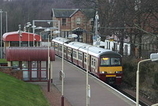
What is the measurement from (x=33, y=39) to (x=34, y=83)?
16.9 meters

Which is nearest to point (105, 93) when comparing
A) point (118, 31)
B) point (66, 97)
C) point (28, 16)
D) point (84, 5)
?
point (66, 97)

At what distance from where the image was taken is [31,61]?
87.5 feet

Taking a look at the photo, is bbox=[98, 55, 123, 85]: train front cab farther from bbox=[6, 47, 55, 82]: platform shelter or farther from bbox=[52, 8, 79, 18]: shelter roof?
bbox=[52, 8, 79, 18]: shelter roof

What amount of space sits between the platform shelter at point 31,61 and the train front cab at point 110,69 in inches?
168

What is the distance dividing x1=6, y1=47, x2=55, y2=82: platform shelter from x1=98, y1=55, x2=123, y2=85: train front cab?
4.26m

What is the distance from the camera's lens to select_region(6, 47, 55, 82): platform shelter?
2631cm

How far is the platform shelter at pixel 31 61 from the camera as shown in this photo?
26.3 metres

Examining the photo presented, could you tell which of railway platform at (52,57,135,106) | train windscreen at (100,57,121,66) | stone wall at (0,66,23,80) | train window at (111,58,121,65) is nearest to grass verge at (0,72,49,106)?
railway platform at (52,57,135,106)

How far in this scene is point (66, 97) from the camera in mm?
22141

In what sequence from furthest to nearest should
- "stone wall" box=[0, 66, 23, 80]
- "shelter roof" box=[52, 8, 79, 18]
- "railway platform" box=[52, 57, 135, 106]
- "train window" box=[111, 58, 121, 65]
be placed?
"shelter roof" box=[52, 8, 79, 18], "train window" box=[111, 58, 121, 65], "stone wall" box=[0, 66, 23, 80], "railway platform" box=[52, 57, 135, 106]

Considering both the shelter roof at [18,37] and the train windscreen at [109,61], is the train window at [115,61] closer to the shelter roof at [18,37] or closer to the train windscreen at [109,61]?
the train windscreen at [109,61]

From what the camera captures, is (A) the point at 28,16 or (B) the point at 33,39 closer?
(B) the point at 33,39

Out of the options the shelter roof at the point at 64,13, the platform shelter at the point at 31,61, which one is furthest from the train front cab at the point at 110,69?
the shelter roof at the point at 64,13

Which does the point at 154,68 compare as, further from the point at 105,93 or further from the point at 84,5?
the point at 84,5
